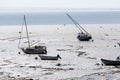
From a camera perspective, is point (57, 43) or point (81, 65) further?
point (57, 43)

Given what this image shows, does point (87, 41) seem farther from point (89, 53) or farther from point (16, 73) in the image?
point (16, 73)

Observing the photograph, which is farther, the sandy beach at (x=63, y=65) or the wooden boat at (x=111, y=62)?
the wooden boat at (x=111, y=62)

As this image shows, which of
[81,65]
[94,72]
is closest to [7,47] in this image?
[81,65]

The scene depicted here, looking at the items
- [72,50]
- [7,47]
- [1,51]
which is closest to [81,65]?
[72,50]

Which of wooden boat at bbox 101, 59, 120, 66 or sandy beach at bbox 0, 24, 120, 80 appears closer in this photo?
sandy beach at bbox 0, 24, 120, 80

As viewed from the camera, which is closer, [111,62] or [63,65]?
[111,62]

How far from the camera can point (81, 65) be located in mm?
59000

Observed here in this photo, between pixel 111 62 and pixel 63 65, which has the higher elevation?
pixel 111 62

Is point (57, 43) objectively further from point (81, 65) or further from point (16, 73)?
point (16, 73)

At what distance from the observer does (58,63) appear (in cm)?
6119

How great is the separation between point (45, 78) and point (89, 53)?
2457 cm

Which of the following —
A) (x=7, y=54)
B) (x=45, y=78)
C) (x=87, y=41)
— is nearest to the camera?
(x=45, y=78)

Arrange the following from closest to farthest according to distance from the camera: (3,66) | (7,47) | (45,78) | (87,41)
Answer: (45,78) < (3,66) < (7,47) < (87,41)

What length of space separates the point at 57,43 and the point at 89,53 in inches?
732
